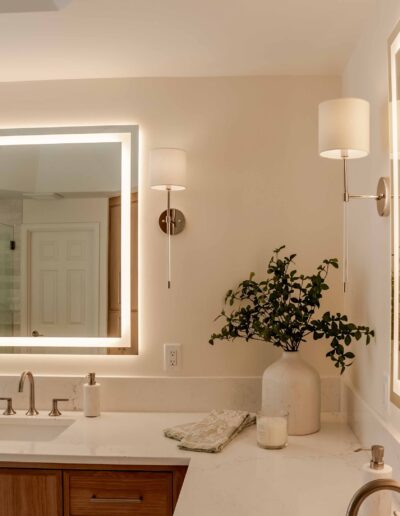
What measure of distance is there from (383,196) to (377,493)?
0.85 metres

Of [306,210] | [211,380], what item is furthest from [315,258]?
[211,380]

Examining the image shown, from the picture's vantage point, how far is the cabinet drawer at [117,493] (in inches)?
81.3

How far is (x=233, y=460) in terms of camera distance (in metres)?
2.01

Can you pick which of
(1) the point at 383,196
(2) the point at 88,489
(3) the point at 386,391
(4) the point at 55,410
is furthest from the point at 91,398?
(1) the point at 383,196

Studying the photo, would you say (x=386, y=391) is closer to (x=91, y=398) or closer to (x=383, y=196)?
(x=383, y=196)

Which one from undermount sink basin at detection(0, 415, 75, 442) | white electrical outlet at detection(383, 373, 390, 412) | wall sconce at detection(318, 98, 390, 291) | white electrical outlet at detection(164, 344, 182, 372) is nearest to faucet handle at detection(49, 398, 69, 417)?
undermount sink basin at detection(0, 415, 75, 442)

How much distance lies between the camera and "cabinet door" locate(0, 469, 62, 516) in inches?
82.5

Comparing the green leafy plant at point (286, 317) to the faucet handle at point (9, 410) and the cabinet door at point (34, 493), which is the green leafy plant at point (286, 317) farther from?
the faucet handle at point (9, 410)

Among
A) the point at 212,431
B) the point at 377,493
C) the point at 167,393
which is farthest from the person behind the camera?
the point at 167,393

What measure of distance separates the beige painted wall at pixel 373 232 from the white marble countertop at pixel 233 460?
22cm

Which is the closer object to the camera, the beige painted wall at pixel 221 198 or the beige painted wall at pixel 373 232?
the beige painted wall at pixel 373 232

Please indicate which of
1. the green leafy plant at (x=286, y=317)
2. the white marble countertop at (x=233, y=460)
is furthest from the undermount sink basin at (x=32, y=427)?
the green leafy plant at (x=286, y=317)

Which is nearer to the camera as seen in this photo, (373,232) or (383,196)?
(383,196)

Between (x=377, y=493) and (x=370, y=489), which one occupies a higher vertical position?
(x=370, y=489)
